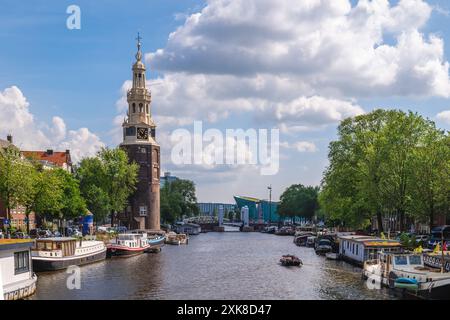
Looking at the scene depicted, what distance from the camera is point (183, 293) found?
5406 cm

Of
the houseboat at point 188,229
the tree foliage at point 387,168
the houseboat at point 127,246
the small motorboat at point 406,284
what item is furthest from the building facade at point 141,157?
the small motorboat at point 406,284

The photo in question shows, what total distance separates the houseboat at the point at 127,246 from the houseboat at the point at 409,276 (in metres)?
43.6

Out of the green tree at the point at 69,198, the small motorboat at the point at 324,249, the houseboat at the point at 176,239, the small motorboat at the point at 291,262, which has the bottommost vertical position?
the houseboat at the point at 176,239

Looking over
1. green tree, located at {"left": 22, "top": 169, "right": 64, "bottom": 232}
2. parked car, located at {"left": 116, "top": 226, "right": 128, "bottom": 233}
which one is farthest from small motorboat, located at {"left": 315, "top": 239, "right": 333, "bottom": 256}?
parked car, located at {"left": 116, "top": 226, "right": 128, "bottom": 233}

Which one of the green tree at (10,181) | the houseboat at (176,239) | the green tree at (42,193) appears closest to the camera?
the green tree at (10,181)

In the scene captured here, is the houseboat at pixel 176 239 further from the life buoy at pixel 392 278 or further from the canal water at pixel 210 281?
the life buoy at pixel 392 278

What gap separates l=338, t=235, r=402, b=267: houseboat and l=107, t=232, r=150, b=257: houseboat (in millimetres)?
33210

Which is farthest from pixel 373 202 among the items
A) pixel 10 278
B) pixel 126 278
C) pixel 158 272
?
pixel 10 278

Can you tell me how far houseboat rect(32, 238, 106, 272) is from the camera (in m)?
67.4

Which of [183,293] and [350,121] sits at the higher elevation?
[350,121]

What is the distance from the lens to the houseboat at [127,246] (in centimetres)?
9456

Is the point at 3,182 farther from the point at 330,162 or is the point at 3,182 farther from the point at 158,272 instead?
the point at 330,162
